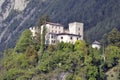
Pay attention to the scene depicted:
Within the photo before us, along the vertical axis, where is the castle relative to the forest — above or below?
above

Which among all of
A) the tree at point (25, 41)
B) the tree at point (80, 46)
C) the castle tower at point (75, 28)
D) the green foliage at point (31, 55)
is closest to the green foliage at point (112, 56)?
the tree at point (80, 46)

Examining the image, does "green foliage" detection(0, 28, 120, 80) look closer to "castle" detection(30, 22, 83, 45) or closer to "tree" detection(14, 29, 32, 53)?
"tree" detection(14, 29, 32, 53)

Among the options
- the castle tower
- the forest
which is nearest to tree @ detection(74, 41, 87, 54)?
the forest

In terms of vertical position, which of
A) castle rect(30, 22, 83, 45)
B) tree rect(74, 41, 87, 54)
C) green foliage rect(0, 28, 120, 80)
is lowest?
green foliage rect(0, 28, 120, 80)

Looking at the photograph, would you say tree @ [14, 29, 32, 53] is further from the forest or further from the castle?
the castle

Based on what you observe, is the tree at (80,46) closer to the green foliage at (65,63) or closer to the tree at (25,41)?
the green foliage at (65,63)

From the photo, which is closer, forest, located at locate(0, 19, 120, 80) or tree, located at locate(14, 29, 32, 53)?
forest, located at locate(0, 19, 120, 80)

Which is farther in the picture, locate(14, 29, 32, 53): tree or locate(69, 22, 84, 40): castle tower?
locate(69, 22, 84, 40): castle tower

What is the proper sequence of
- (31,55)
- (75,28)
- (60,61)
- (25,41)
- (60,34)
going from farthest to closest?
(75,28) < (60,34) < (25,41) < (31,55) < (60,61)

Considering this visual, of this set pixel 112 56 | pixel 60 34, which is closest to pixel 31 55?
pixel 60 34

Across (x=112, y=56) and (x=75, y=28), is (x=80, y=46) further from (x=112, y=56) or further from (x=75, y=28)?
(x=75, y=28)

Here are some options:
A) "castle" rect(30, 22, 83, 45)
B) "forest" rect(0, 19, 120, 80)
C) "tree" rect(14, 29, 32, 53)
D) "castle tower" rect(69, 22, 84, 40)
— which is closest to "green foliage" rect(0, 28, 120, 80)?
"forest" rect(0, 19, 120, 80)

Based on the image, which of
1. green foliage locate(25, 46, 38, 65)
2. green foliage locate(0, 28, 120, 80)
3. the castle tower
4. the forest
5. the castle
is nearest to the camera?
green foliage locate(0, 28, 120, 80)

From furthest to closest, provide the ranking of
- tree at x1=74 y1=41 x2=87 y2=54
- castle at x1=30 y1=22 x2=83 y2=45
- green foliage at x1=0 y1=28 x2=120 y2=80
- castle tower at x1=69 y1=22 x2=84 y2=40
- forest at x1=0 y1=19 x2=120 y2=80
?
1. castle tower at x1=69 y1=22 x2=84 y2=40
2. castle at x1=30 y1=22 x2=83 y2=45
3. tree at x1=74 y1=41 x2=87 y2=54
4. forest at x1=0 y1=19 x2=120 y2=80
5. green foliage at x1=0 y1=28 x2=120 y2=80
